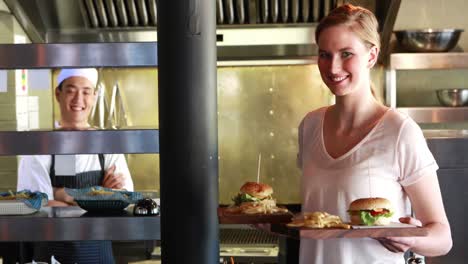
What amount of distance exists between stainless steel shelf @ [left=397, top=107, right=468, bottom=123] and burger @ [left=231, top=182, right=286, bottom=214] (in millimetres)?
3148

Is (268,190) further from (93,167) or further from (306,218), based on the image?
(93,167)

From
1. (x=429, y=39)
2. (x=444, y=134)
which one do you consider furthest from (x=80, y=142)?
(x=429, y=39)

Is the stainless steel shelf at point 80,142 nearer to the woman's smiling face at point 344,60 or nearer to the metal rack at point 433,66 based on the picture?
the woman's smiling face at point 344,60

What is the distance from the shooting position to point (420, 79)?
5.96m

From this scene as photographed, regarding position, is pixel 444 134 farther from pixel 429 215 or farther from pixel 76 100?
pixel 429 215

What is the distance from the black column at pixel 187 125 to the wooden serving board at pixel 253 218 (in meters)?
0.08

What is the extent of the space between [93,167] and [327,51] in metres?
2.07

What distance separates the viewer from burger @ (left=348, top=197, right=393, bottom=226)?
6.91ft

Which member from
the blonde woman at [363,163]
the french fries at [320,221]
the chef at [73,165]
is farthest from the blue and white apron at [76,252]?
the french fries at [320,221]

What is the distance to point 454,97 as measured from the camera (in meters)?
5.57

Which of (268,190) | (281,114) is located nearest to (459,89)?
(281,114)

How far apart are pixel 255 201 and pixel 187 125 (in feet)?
1.03

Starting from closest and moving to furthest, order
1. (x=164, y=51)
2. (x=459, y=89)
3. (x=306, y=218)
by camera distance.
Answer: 1. (x=306, y=218)
2. (x=164, y=51)
3. (x=459, y=89)

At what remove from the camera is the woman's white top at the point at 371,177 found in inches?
88.7
